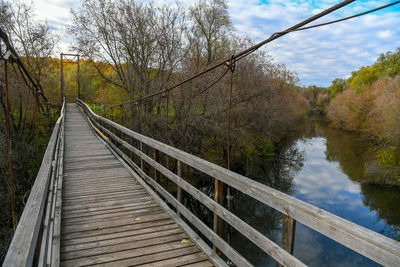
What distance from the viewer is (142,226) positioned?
2939 mm

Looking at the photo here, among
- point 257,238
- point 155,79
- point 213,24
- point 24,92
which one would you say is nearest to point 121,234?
point 257,238

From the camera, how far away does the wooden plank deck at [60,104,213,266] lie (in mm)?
2307

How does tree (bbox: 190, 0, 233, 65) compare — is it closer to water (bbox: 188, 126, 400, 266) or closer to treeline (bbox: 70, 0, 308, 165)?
treeline (bbox: 70, 0, 308, 165)

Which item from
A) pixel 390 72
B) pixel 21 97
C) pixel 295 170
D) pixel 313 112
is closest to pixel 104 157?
pixel 21 97

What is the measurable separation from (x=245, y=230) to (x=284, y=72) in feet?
67.1

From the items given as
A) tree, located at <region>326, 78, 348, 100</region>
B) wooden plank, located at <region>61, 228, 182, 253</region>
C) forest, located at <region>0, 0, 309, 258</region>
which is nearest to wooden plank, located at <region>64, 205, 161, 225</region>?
wooden plank, located at <region>61, 228, 182, 253</region>

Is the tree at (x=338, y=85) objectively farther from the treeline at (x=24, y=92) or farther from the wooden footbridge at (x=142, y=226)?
the wooden footbridge at (x=142, y=226)

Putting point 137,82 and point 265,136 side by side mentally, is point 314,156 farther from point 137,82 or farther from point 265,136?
point 137,82

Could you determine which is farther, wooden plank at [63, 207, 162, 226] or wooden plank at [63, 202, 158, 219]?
wooden plank at [63, 202, 158, 219]

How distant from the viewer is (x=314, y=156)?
20.2 m

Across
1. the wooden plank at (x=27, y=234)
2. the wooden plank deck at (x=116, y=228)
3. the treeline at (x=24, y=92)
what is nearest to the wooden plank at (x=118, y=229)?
the wooden plank deck at (x=116, y=228)

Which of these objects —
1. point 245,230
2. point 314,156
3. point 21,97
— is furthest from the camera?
point 314,156

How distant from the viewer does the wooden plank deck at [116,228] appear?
231 cm

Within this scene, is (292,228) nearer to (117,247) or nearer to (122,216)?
(117,247)
